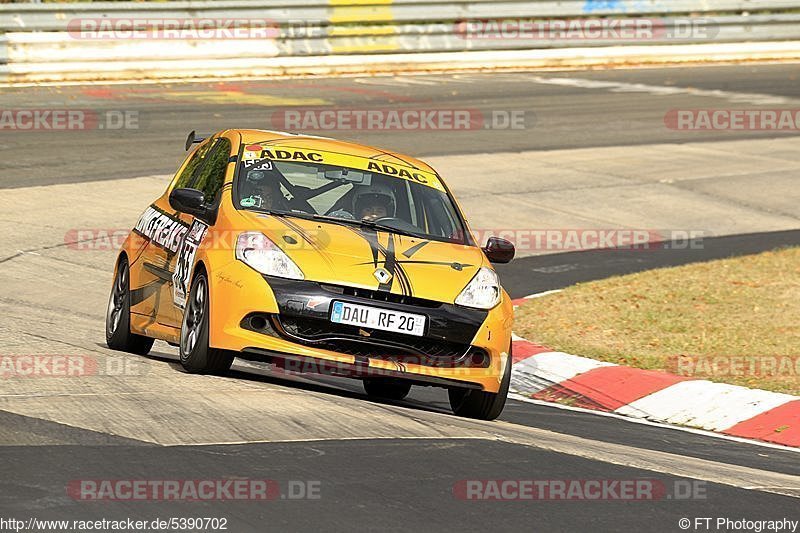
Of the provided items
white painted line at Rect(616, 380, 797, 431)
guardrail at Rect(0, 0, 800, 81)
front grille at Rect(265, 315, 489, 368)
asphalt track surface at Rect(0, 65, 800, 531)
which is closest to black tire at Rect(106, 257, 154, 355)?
asphalt track surface at Rect(0, 65, 800, 531)

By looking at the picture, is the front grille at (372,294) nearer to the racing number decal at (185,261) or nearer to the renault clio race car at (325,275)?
the renault clio race car at (325,275)

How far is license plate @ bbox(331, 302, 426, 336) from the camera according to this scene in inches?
335

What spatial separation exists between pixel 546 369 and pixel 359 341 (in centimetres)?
281

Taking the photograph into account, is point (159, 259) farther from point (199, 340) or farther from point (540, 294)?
point (540, 294)

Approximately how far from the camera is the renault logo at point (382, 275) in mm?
8578

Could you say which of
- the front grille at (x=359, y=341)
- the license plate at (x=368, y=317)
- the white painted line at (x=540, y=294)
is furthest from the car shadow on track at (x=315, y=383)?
the white painted line at (x=540, y=294)

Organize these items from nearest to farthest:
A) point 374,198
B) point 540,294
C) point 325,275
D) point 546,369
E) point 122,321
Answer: point 325,275
point 374,198
point 122,321
point 546,369
point 540,294

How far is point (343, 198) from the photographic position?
31.4 feet

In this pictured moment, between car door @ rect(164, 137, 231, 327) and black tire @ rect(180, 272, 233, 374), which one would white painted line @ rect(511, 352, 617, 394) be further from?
black tire @ rect(180, 272, 233, 374)

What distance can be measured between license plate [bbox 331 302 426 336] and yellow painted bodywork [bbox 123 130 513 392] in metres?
0.13

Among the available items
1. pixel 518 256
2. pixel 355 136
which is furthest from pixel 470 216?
pixel 355 136

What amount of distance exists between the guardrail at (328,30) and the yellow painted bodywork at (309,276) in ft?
49.8

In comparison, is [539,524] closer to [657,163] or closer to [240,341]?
[240,341]

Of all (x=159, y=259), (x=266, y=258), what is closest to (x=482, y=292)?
(x=266, y=258)
